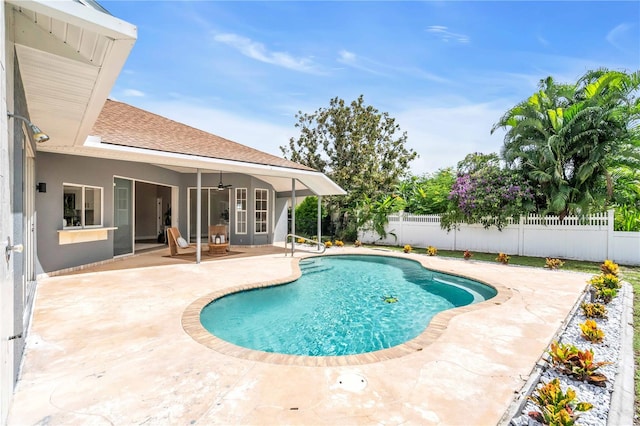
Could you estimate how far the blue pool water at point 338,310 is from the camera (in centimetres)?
573

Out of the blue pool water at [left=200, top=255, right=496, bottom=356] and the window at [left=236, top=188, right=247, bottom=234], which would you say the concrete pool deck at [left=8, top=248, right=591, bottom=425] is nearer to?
the blue pool water at [left=200, top=255, right=496, bottom=356]

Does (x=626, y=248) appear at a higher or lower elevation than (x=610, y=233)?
lower

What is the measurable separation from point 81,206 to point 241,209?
7538 mm

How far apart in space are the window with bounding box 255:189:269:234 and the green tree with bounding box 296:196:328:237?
4.91m

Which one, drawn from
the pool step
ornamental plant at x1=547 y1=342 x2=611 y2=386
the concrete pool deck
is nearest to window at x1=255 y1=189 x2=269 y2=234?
the pool step

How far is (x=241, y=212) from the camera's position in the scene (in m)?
16.8

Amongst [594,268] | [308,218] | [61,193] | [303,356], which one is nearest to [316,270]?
[303,356]

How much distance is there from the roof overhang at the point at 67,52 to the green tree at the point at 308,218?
55.3 feet

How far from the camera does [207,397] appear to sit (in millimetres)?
3287

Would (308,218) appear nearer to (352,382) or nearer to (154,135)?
(154,135)

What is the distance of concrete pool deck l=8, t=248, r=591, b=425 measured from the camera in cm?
304

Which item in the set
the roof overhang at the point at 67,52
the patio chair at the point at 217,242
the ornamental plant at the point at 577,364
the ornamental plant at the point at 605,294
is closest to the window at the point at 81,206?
the patio chair at the point at 217,242

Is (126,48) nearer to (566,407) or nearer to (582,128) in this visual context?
(566,407)

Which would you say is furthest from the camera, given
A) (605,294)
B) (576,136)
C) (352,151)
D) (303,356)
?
(352,151)
